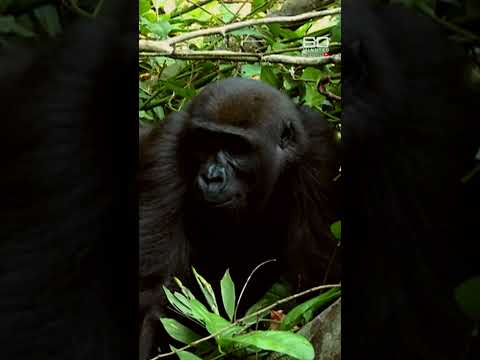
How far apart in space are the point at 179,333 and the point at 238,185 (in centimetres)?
90

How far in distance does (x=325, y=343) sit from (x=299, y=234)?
969 millimetres

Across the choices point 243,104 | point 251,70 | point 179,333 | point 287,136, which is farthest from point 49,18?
point 287,136

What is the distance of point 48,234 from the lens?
974 millimetres

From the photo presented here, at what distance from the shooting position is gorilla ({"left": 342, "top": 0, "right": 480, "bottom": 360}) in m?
0.88

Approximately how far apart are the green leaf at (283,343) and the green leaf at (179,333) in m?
0.21

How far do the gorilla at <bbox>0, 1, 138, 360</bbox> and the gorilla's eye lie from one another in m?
1.28

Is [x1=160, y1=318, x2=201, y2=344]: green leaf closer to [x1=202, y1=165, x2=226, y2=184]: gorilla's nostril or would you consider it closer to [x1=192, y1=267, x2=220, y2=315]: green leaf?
[x1=192, y1=267, x2=220, y2=315]: green leaf

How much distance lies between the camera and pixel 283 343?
1141mm

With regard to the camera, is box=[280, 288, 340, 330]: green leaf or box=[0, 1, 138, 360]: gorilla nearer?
box=[0, 1, 138, 360]: gorilla

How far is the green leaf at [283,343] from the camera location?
1.11 metres

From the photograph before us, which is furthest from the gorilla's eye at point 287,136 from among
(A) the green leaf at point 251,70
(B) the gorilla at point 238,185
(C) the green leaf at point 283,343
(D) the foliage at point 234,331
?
(C) the green leaf at point 283,343

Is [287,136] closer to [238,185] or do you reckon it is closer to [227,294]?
[238,185]

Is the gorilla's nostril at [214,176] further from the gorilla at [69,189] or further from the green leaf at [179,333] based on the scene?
the gorilla at [69,189]

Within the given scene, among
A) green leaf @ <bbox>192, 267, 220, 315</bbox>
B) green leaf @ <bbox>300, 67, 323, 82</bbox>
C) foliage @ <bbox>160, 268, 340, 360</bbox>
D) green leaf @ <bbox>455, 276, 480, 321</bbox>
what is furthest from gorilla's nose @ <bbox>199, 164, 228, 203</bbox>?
green leaf @ <bbox>455, 276, 480, 321</bbox>
